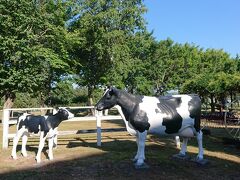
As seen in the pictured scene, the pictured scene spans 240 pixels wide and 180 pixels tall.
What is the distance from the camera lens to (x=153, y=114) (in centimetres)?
1029

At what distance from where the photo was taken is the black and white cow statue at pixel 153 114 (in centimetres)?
1016

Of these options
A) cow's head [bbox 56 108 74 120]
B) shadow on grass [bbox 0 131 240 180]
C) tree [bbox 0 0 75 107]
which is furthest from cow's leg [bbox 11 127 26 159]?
tree [bbox 0 0 75 107]

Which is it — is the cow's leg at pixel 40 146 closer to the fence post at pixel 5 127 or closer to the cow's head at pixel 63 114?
the cow's head at pixel 63 114

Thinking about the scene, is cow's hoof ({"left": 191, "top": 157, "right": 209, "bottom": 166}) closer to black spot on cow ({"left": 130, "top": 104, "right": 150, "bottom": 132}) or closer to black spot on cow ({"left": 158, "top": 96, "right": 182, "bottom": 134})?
black spot on cow ({"left": 158, "top": 96, "right": 182, "bottom": 134})

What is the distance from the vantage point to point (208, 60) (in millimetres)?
63719

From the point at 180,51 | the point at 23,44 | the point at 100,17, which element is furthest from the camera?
the point at 180,51

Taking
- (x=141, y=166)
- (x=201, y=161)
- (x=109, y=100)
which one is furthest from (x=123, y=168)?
(x=201, y=161)

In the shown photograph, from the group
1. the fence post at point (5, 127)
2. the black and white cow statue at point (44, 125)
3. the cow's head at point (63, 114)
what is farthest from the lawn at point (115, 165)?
the cow's head at point (63, 114)

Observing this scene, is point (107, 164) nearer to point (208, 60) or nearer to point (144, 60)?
point (144, 60)

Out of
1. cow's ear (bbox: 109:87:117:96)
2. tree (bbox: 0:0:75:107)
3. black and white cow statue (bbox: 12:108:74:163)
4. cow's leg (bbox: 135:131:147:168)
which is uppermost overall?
tree (bbox: 0:0:75:107)

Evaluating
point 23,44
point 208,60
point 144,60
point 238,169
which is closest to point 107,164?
point 238,169

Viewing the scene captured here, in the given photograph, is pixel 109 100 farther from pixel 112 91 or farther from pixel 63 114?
pixel 63 114

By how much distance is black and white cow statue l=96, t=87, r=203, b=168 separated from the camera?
33.3ft

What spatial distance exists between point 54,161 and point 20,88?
66.6 feet
